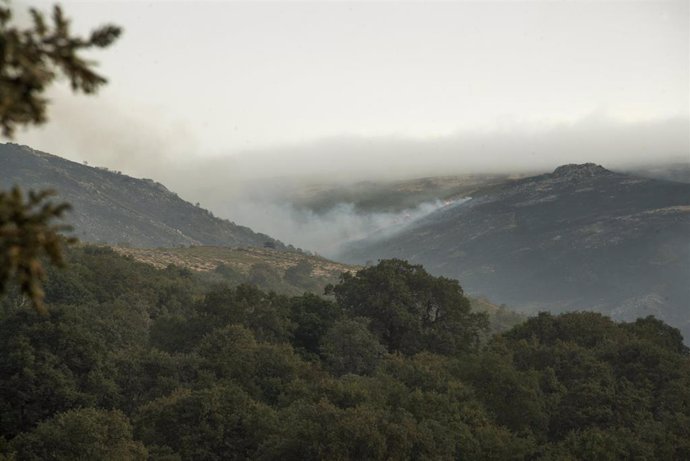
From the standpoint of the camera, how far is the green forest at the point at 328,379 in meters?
63.3

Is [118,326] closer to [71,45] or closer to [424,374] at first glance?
[424,374]

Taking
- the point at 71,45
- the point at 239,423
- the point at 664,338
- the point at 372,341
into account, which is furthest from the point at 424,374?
the point at 71,45

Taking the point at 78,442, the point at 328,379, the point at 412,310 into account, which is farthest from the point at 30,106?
the point at 412,310

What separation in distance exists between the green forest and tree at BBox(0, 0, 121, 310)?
49.8m

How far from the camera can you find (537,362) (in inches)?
3915

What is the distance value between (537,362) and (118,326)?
4813cm

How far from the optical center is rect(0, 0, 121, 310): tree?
10320mm

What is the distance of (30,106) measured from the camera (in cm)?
1072

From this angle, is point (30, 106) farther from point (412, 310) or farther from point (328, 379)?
point (412, 310)

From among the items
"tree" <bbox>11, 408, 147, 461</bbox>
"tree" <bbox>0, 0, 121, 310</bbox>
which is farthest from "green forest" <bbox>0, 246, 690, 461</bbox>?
"tree" <bbox>0, 0, 121, 310</bbox>

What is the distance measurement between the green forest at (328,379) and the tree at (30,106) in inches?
1960

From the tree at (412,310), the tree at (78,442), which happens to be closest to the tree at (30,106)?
the tree at (78,442)

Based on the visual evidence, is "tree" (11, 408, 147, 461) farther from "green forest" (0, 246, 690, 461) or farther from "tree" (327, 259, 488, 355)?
"tree" (327, 259, 488, 355)

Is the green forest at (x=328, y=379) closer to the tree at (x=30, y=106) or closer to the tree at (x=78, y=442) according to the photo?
the tree at (x=78, y=442)
